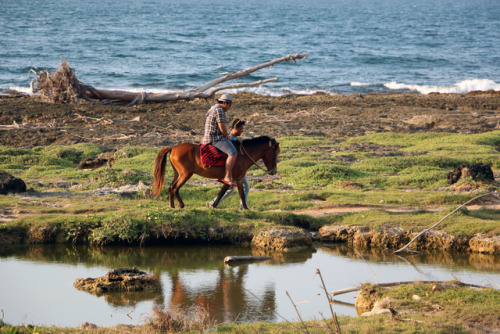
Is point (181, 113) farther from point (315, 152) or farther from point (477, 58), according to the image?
point (477, 58)

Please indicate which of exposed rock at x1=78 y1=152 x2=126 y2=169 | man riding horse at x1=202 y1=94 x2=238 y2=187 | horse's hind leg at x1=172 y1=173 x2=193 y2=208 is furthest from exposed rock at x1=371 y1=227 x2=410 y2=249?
exposed rock at x1=78 y1=152 x2=126 y2=169

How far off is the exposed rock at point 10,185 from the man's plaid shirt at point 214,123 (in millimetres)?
5231

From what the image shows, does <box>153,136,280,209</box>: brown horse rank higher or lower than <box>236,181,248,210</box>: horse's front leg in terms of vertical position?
higher

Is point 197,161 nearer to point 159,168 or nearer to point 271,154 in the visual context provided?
point 159,168

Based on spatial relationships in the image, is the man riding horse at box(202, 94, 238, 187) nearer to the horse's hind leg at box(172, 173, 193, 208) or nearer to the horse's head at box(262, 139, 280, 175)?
the horse's hind leg at box(172, 173, 193, 208)

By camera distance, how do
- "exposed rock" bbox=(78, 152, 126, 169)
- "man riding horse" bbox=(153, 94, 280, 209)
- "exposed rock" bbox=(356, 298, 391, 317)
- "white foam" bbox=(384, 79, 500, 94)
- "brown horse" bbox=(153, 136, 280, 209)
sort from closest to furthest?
"exposed rock" bbox=(356, 298, 391, 317), "man riding horse" bbox=(153, 94, 280, 209), "brown horse" bbox=(153, 136, 280, 209), "exposed rock" bbox=(78, 152, 126, 169), "white foam" bbox=(384, 79, 500, 94)

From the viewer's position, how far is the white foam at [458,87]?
41.7 metres

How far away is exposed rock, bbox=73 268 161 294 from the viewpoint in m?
9.94

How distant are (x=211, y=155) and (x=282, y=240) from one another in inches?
86.7

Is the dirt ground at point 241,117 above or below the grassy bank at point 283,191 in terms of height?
above

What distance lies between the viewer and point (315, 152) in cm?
2094

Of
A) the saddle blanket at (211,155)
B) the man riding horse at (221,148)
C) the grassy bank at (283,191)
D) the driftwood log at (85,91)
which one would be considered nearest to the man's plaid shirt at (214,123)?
the man riding horse at (221,148)

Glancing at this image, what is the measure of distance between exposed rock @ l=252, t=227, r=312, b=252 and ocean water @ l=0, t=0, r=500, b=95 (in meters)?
19.1

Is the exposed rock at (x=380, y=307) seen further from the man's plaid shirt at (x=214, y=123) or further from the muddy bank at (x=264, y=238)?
the man's plaid shirt at (x=214, y=123)
